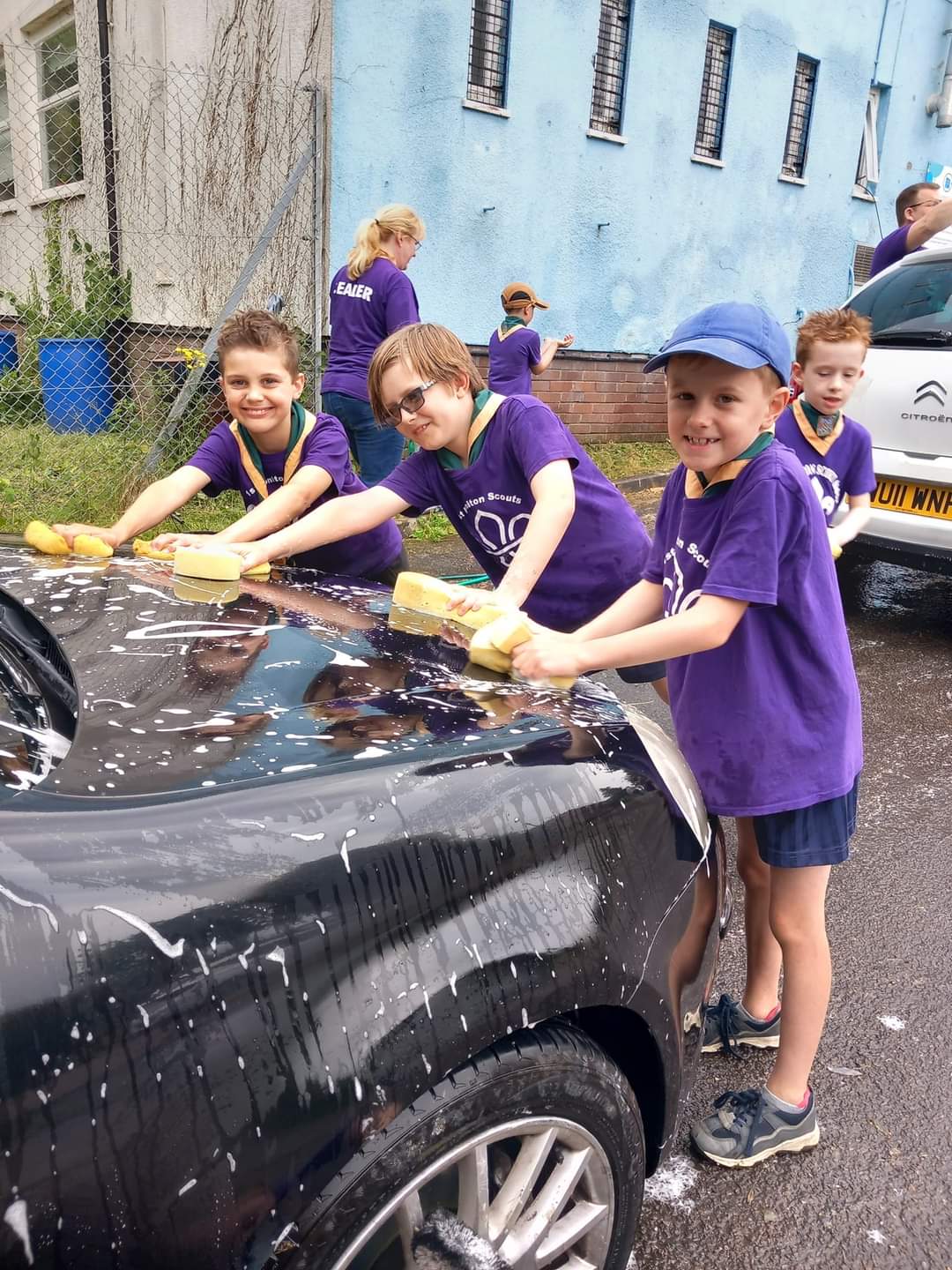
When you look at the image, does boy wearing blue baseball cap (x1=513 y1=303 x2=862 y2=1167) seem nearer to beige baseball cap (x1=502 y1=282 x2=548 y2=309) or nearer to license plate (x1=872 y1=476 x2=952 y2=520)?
license plate (x1=872 y1=476 x2=952 y2=520)

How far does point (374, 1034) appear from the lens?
113 centimetres

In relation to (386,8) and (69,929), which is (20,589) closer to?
(69,929)

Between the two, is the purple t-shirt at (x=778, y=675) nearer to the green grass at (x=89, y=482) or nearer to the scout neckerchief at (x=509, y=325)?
the green grass at (x=89, y=482)

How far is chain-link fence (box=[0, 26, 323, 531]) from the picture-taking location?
6441 millimetres

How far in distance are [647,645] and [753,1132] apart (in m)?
1.05

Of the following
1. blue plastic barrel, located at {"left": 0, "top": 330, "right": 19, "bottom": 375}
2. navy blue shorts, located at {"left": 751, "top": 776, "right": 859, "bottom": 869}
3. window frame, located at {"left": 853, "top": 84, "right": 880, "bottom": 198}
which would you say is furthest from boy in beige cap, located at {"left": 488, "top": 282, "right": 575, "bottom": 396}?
window frame, located at {"left": 853, "top": 84, "right": 880, "bottom": 198}

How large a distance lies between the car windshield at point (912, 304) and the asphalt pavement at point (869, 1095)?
7.95 feet

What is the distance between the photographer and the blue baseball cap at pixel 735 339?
1692mm

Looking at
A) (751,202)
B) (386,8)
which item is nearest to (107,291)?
(386,8)

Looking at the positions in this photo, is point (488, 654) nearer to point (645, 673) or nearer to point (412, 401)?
point (412, 401)

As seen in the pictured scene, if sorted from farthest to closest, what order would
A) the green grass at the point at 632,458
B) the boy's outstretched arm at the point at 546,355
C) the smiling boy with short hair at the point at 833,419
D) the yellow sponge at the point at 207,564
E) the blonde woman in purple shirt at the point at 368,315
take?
the green grass at the point at 632,458, the boy's outstretched arm at the point at 546,355, the blonde woman in purple shirt at the point at 368,315, the smiling boy with short hair at the point at 833,419, the yellow sponge at the point at 207,564

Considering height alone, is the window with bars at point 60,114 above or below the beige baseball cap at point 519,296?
above

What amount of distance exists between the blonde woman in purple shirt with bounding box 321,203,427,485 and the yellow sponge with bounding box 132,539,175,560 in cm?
279

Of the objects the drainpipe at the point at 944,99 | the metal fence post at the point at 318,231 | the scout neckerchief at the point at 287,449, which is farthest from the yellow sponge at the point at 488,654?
the drainpipe at the point at 944,99
